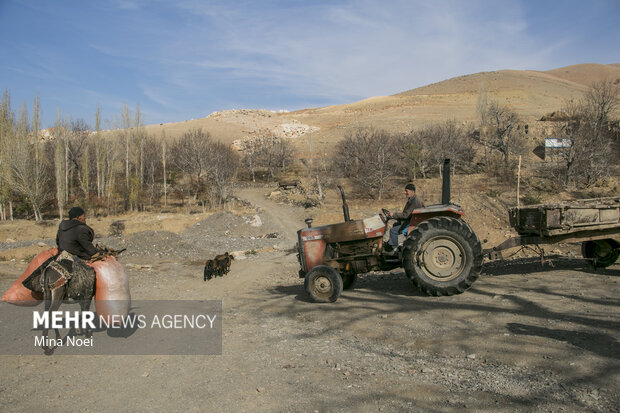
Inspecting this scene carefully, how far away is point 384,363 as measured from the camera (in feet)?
16.1

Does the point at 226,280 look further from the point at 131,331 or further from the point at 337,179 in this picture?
the point at 337,179

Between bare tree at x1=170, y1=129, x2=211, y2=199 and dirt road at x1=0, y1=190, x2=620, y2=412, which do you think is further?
bare tree at x1=170, y1=129, x2=211, y2=199

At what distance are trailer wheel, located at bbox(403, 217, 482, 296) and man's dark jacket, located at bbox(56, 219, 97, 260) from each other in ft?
16.9

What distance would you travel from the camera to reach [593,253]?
9383mm

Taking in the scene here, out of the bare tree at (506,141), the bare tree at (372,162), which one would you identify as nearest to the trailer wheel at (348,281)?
the bare tree at (372,162)

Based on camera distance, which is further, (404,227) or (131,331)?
(404,227)

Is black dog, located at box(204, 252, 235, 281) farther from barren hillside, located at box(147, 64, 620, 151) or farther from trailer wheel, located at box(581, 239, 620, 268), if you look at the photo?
barren hillside, located at box(147, 64, 620, 151)

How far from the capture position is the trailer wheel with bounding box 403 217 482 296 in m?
7.54

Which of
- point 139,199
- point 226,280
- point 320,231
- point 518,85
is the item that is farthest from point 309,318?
point 518,85

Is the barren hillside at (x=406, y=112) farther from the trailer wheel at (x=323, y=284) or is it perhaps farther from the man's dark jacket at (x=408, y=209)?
the trailer wheel at (x=323, y=284)

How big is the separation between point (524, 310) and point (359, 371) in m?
3.26

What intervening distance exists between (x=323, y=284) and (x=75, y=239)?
13.8 ft

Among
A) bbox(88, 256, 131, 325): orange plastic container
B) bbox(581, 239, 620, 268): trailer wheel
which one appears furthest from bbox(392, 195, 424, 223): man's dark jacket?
bbox(88, 256, 131, 325): orange plastic container

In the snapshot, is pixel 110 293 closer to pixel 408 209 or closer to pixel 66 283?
pixel 66 283
